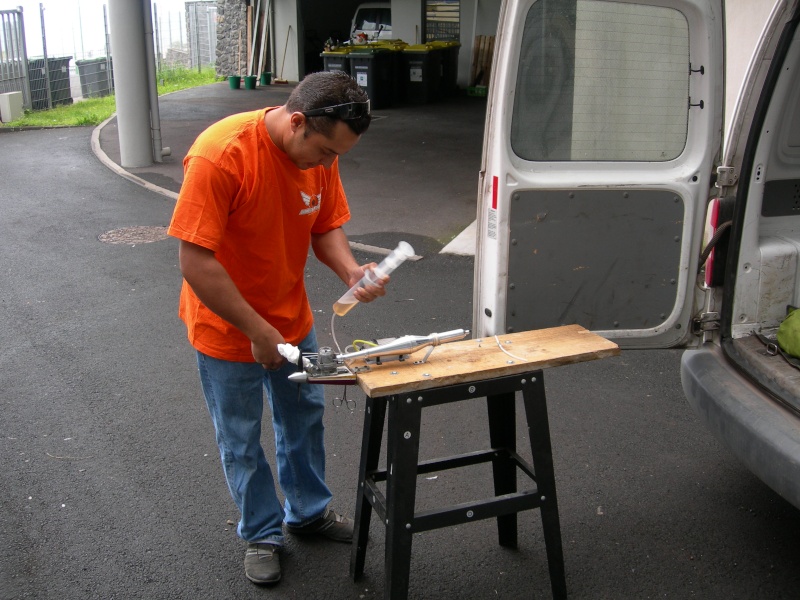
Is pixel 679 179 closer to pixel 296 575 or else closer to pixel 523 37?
pixel 523 37

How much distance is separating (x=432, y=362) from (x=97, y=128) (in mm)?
13303

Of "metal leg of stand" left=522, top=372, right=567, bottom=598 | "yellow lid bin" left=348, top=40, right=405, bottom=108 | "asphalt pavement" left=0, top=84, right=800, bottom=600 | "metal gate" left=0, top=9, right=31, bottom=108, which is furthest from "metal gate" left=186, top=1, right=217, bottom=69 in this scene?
"metal leg of stand" left=522, top=372, right=567, bottom=598

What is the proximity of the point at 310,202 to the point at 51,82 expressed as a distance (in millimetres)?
16804

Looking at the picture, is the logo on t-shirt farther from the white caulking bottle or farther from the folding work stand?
the folding work stand

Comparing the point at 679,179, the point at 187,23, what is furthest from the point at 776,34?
the point at 187,23

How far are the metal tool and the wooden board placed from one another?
0.03 metres

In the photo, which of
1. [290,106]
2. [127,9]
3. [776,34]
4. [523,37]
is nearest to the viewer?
[290,106]

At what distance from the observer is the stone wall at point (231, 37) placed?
71.1 ft

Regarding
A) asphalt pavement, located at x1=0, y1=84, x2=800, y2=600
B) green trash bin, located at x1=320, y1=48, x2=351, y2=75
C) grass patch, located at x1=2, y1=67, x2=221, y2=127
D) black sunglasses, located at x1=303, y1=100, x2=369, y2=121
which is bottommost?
asphalt pavement, located at x1=0, y1=84, x2=800, y2=600

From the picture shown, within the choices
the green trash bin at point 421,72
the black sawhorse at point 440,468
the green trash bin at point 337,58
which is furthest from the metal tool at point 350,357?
the green trash bin at point 421,72

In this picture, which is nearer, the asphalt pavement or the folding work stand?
the folding work stand

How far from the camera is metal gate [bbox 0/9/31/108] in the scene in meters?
15.5

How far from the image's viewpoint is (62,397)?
475 cm

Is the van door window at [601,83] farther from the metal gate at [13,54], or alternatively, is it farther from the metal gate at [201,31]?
the metal gate at [201,31]
